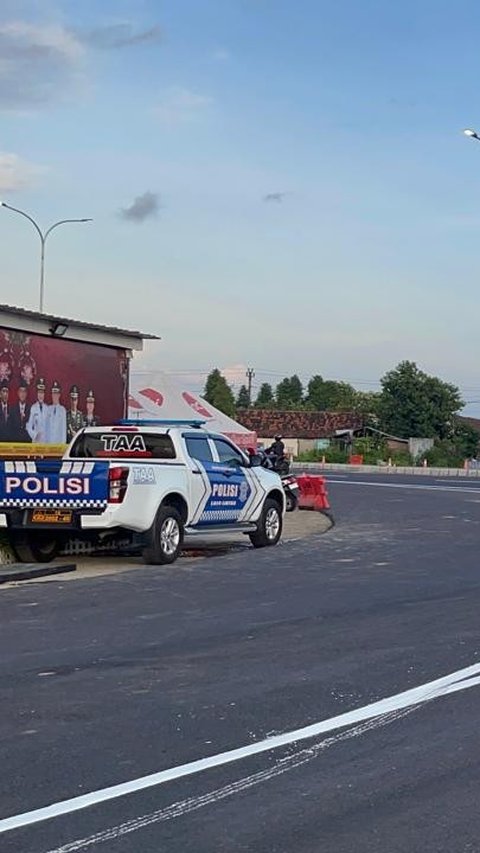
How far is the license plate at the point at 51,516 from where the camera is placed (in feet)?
51.5

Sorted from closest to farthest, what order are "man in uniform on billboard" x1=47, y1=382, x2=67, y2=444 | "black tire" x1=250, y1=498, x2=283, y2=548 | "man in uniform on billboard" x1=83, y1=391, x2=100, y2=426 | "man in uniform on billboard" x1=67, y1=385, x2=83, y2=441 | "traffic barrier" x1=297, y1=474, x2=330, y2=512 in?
"black tire" x1=250, y1=498, x2=283, y2=548, "man in uniform on billboard" x1=47, y1=382, x2=67, y2=444, "man in uniform on billboard" x1=67, y1=385, x2=83, y2=441, "man in uniform on billboard" x1=83, y1=391, x2=100, y2=426, "traffic barrier" x1=297, y1=474, x2=330, y2=512

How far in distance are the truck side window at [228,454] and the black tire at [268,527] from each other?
932 millimetres

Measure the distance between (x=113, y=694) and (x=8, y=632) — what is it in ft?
9.21

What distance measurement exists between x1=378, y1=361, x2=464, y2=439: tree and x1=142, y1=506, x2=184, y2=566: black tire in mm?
79404

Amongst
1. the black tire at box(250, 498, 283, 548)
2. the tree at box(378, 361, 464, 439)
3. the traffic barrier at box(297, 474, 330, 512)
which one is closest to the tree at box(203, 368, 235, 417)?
the tree at box(378, 361, 464, 439)

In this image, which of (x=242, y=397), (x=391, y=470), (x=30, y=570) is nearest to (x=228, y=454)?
(x=30, y=570)

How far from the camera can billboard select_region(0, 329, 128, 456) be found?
24.5 m

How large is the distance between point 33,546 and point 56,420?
980 centimetres

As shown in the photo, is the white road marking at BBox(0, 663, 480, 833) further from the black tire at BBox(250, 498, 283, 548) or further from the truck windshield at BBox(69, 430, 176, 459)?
the black tire at BBox(250, 498, 283, 548)

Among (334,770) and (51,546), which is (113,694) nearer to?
(334,770)

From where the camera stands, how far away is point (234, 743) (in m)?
7.11

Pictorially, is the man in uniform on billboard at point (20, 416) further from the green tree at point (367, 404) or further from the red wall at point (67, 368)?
the green tree at point (367, 404)

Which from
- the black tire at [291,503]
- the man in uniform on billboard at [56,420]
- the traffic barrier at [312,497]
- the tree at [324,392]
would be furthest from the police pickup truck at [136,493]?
the tree at [324,392]

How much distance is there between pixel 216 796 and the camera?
240 inches
